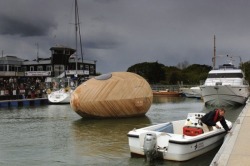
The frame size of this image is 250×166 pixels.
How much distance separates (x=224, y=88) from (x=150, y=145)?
26.1m

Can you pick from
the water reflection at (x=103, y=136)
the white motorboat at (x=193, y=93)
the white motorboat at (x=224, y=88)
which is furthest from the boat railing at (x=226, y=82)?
the white motorboat at (x=193, y=93)

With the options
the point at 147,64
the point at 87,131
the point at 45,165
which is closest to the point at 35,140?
the point at 87,131

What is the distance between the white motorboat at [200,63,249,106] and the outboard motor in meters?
25.5

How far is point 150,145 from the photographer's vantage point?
1186 centimetres

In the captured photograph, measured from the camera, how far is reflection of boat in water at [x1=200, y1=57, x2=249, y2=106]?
36.6 meters

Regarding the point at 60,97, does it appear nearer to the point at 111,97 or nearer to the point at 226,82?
the point at 226,82

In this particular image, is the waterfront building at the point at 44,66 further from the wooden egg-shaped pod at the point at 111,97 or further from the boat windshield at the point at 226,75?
the wooden egg-shaped pod at the point at 111,97

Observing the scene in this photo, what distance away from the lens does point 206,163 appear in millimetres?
12414

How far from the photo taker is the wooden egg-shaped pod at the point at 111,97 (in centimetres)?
2341

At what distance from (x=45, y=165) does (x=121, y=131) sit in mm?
7647

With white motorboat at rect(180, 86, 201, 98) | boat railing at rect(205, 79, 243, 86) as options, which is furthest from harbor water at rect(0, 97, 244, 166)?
white motorboat at rect(180, 86, 201, 98)

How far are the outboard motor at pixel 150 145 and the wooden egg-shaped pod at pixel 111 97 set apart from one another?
11.5 m

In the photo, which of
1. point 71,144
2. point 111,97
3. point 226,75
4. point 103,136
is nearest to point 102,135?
point 103,136

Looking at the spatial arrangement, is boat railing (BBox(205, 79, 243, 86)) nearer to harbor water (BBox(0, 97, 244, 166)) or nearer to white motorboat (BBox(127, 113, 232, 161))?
harbor water (BBox(0, 97, 244, 166))
